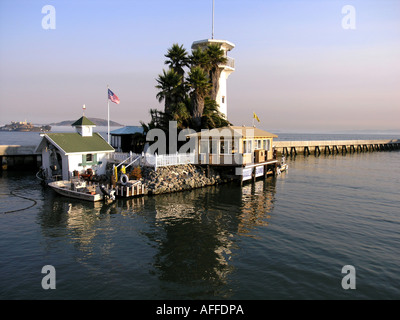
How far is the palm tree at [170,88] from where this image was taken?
114 ft

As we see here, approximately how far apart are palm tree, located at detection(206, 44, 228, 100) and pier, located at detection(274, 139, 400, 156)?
28603mm

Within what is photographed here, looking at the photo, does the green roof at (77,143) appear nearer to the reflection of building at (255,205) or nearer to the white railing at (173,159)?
the white railing at (173,159)

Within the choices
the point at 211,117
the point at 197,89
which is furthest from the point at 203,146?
the point at 197,89

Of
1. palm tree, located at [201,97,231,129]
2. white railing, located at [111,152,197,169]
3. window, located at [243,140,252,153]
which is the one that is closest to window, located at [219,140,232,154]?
window, located at [243,140,252,153]

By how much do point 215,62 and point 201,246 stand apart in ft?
94.7

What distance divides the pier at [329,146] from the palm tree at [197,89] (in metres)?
33.1

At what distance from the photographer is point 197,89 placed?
112 ft

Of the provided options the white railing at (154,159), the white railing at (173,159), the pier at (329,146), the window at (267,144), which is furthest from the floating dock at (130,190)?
the pier at (329,146)

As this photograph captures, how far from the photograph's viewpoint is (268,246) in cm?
1476

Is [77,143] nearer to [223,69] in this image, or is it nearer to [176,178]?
[176,178]

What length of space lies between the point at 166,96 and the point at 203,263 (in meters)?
25.7
